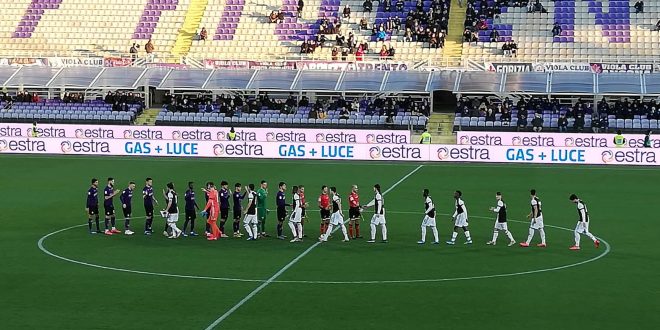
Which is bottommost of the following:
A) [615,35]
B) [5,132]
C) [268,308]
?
[268,308]

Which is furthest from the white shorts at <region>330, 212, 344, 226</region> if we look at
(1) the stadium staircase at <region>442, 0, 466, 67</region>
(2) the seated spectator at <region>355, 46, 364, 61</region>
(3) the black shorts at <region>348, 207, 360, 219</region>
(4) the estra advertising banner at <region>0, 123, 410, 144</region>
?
(1) the stadium staircase at <region>442, 0, 466, 67</region>

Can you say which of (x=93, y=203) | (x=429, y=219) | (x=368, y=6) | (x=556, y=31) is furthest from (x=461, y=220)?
(x=368, y=6)

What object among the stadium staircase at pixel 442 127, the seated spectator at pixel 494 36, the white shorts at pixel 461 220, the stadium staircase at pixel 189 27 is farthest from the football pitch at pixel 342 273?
the stadium staircase at pixel 189 27

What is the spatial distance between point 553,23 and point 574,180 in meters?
25.9

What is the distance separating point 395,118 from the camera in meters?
63.0

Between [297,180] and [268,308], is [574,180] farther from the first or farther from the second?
[268,308]

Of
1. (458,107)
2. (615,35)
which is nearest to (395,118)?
(458,107)

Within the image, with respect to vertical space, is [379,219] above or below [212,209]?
below

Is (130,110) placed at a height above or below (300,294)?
above

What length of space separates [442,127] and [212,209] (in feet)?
107

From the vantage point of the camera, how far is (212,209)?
33.1 m

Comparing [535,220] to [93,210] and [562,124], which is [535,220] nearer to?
[93,210]

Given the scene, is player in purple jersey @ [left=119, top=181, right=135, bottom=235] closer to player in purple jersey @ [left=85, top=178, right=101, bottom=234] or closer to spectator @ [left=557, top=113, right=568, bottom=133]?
player in purple jersey @ [left=85, top=178, right=101, bottom=234]

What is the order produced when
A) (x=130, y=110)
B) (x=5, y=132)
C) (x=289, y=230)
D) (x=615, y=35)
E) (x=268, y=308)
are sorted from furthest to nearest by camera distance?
(x=615, y=35) < (x=130, y=110) < (x=5, y=132) < (x=289, y=230) < (x=268, y=308)
